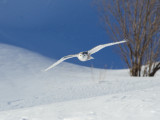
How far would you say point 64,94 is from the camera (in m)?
4.86

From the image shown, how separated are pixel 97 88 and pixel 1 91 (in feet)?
8.27

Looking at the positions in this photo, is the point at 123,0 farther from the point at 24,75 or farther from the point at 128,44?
the point at 24,75

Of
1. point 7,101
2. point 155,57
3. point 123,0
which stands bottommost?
point 7,101

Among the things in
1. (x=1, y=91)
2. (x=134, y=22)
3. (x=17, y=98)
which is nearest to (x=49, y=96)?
(x=17, y=98)

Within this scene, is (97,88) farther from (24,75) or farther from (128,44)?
(24,75)

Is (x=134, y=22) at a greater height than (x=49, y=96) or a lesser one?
greater

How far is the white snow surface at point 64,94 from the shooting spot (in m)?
2.47

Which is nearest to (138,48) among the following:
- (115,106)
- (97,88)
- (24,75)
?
(97,88)

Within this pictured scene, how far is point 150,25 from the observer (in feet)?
22.7

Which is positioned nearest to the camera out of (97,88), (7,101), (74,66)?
(7,101)

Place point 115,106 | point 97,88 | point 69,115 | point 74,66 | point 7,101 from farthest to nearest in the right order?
point 74,66, point 97,88, point 7,101, point 115,106, point 69,115

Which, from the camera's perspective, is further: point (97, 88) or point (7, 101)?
point (97, 88)

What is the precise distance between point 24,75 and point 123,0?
423 centimetres

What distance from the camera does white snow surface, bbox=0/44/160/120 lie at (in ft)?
8.12
